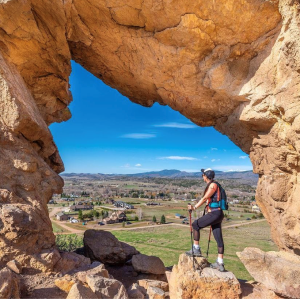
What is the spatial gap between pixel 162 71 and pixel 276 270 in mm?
7602

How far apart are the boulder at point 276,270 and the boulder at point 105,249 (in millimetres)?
5537

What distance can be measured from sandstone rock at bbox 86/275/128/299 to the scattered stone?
5.77ft

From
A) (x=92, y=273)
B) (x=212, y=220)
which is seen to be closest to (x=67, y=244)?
(x=92, y=273)

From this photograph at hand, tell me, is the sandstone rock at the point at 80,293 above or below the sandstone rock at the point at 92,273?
above

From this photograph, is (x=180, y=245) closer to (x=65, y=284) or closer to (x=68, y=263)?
(x=68, y=263)

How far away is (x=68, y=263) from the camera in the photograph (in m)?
7.06

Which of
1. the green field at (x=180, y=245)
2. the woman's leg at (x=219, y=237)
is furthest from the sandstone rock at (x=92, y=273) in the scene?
the green field at (x=180, y=245)

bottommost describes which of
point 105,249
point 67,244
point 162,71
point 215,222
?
point 67,244

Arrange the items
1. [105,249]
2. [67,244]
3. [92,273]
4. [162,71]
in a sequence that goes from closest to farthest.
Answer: [92,273] < [162,71] < [105,249] < [67,244]

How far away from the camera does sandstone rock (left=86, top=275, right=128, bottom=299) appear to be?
5234 mm

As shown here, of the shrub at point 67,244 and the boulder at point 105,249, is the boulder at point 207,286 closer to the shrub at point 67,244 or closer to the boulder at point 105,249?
the boulder at point 105,249

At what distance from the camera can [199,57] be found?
8.97 m

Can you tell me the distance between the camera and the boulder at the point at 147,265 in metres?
9.02

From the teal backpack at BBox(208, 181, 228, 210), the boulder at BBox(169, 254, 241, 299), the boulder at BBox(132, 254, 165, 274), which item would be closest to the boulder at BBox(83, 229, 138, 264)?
the boulder at BBox(132, 254, 165, 274)
